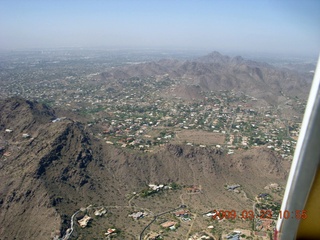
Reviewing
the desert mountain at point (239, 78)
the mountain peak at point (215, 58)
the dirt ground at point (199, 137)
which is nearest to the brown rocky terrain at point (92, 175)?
the dirt ground at point (199, 137)

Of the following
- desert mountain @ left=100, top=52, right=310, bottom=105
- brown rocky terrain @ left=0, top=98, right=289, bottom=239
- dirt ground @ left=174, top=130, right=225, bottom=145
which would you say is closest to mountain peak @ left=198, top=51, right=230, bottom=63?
desert mountain @ left=100, top=52, right=310, bottom=105

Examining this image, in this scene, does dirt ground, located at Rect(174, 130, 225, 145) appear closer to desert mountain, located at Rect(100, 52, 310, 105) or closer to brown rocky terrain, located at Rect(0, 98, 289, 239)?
brown rocky terrain, located at Rect(0, 98, 289, 239)

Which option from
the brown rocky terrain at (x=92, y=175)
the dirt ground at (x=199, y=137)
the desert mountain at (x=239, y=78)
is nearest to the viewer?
the brown rocky terrain at (x=92, y=175)

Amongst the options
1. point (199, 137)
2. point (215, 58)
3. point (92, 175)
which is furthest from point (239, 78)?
Result: point (92, 175)

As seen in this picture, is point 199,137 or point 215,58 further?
point 215,58

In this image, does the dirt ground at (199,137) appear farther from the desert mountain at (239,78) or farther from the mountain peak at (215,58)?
the mountain peak at (215,58)

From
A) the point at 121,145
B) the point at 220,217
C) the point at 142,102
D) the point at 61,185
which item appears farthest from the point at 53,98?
the point at 220,217

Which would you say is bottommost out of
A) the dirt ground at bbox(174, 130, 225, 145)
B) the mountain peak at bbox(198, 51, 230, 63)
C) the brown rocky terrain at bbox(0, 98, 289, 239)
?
the dirt ground at bbox(174, 130, 225, 145)

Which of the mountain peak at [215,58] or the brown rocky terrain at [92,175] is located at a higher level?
the mountain peak at [215,58]

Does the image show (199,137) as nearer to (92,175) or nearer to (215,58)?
(92,175)
